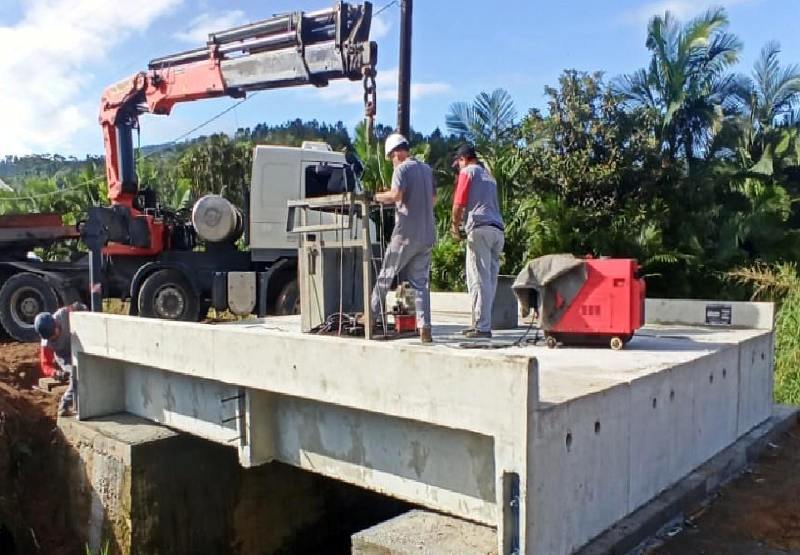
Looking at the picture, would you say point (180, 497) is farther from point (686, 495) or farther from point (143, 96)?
point (143, 96)

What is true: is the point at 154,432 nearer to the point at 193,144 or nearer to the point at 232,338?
the point at 232,338

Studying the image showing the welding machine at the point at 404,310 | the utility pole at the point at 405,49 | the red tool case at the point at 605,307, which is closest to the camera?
the red tool case at the point at 605,307

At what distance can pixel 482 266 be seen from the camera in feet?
20.1

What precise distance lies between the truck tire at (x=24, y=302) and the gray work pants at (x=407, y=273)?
7.62 metres

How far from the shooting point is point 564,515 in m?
3.77

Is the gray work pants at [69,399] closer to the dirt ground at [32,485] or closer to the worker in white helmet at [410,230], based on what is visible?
the dirt ground at [32,485]

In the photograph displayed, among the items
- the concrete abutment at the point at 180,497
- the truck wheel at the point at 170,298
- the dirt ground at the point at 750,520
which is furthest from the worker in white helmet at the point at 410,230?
the truck wheel at the point at 170,298

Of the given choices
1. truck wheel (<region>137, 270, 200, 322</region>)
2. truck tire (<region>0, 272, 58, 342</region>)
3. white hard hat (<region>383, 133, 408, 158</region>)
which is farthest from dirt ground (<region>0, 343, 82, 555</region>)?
white hard hat (<region>383, 133, 408, 158</region>)


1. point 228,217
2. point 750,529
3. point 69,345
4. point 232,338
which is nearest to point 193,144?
point 228,217

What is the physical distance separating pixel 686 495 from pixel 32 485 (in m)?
6.14

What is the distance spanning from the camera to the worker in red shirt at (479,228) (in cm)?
606

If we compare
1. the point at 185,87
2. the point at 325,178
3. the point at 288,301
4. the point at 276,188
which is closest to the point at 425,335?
the point at 325,178

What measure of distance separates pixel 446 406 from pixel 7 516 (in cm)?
550

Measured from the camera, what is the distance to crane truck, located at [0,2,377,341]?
10562mm
